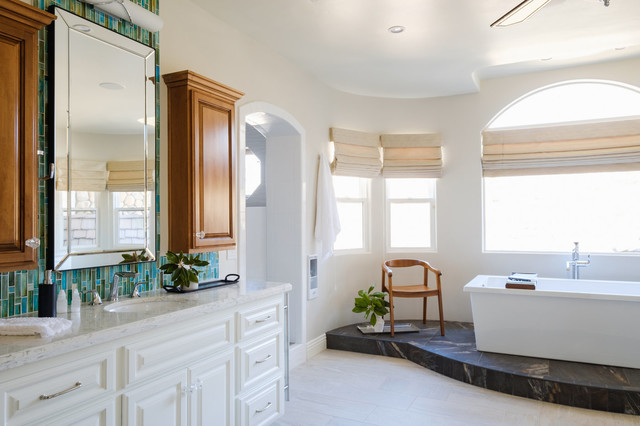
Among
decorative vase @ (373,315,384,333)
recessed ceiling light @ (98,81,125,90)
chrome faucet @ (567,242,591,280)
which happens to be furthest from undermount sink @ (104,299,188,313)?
chrome faucet @ (567,242,591,280)

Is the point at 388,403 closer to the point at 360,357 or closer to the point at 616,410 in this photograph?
the point at 360,357

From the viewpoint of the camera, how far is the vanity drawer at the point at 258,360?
8.65 ft

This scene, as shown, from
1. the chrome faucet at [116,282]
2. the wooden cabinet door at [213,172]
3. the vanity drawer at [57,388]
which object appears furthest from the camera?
the wooden cabinet door at [213,172]

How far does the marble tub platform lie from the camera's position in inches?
129

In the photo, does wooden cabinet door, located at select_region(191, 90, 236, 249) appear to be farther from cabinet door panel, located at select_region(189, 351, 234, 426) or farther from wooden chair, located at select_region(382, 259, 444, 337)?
wooden chair, located at select_region(382, 259, 444, 337)

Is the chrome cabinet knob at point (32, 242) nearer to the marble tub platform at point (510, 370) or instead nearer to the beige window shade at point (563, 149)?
the marble tub platform at point (510, 370)

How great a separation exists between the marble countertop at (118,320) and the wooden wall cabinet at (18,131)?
35cm

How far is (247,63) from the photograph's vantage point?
373 centimetres

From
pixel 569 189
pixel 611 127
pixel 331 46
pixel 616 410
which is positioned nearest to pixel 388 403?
pixel 616 410

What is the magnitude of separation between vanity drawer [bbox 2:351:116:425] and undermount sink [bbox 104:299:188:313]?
50 cm

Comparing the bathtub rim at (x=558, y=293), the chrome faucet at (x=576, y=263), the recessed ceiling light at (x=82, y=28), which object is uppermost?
the recessed ceiling light at (x=82, y=28)

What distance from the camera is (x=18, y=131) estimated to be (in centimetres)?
185

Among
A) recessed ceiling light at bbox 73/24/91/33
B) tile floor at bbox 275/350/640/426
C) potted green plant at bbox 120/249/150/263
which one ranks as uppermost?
recessed ceiling light at bbox 73/24/91/33

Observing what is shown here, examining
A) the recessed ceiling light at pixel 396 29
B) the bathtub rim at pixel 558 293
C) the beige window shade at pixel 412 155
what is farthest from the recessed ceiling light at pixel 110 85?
the beige window shade at pixel 412 155
